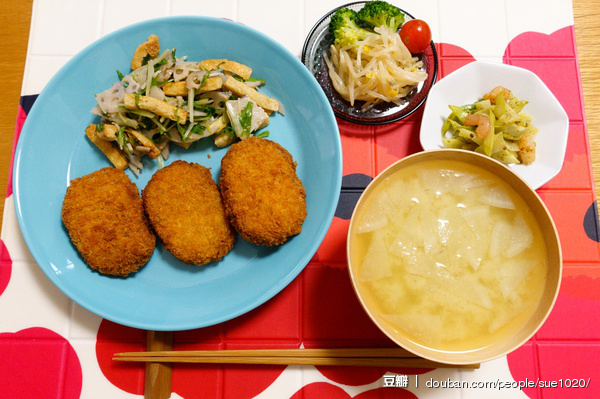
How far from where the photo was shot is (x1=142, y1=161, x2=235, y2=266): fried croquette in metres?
1.82

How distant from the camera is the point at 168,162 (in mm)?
1982

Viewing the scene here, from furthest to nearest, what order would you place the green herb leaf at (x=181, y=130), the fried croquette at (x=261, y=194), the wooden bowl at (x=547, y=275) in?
the green herb leaf at (x=181, y=130) → the fried croquette at (x=261, y=194) → the wooden bowl at (x=547, y=275)

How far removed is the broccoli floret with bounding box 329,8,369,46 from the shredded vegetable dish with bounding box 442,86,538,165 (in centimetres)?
52

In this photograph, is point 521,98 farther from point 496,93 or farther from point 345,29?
point 345,29

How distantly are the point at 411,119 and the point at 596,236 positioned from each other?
1002 mm

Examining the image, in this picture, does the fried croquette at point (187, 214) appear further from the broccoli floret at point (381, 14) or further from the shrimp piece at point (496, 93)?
the shrimp piece at point (496, 93)

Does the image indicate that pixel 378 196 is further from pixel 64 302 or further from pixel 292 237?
pixel 64 302

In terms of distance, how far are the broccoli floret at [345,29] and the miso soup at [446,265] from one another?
0.77 meters

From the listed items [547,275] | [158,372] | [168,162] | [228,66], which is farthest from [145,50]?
[547,275]

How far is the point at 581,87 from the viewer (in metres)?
2.12

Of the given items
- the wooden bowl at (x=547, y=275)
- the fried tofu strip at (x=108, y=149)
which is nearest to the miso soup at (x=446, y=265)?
the wooden bowl at (x=547, y=275)

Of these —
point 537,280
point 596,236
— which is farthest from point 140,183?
point 596,236

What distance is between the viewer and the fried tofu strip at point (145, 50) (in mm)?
1903

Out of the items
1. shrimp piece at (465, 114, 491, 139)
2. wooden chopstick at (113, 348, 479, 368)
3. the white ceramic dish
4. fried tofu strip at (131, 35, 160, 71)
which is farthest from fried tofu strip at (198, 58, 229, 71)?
wooden chopstick at (113, 348, 479, 368)
